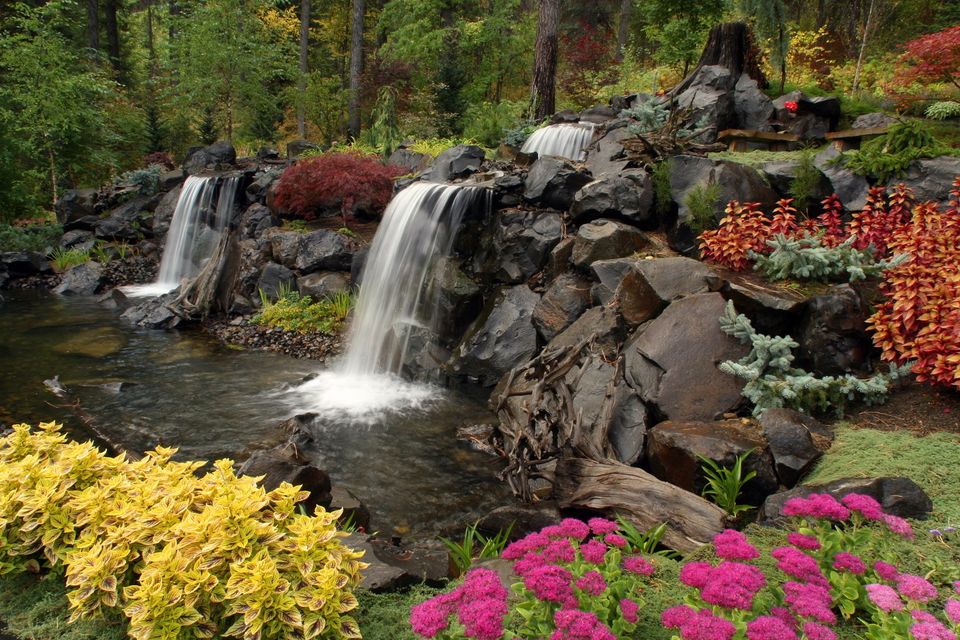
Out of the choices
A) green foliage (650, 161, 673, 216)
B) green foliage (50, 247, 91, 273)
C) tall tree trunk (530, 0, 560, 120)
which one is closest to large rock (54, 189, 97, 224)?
green foliage (50, 247, 91, 273)

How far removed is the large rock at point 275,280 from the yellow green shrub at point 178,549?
32.8 feet

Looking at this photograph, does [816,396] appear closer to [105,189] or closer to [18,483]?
[18,483]

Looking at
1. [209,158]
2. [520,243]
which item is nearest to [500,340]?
[520,243]

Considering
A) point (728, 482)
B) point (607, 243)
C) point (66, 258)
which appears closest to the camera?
point (728, 482)

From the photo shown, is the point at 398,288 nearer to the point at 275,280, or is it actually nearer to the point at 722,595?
the point at 275,280

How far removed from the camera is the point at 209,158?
68.1 feet

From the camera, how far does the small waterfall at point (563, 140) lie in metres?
12.9

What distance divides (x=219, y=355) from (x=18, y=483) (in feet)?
25.9

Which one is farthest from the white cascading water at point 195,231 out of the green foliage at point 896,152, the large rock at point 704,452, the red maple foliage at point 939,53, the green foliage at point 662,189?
the red maple foliage at point 939,53

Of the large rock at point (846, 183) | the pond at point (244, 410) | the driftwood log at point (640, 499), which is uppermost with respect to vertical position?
the large rock at point (846, 183)

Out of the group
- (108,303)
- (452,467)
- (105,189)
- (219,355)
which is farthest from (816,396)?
(105,189)

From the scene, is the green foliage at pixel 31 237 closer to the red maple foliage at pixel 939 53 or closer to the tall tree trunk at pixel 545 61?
the tall tree trunk at pixel 545 61

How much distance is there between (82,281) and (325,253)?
826 centimetres

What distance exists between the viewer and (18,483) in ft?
12.0
